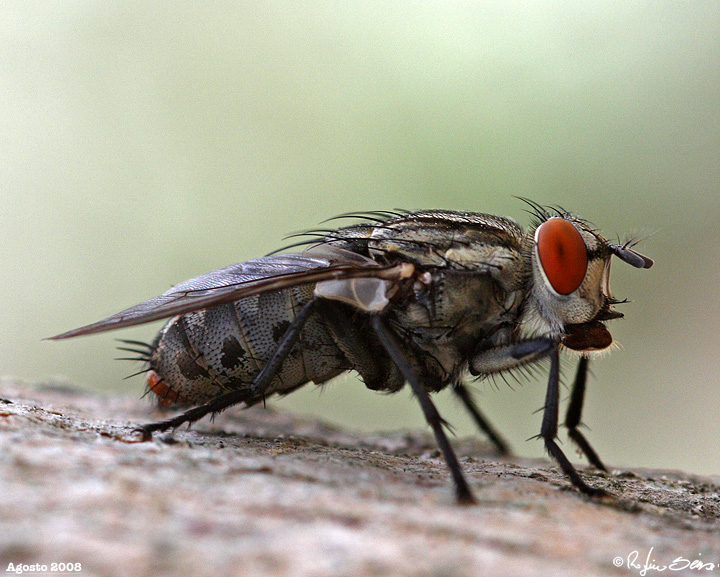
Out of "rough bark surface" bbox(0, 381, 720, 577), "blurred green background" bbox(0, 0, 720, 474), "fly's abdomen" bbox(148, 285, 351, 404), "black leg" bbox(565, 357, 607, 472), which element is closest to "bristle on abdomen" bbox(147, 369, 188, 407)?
"fly's abdomen" bbox(148, 285, 351, 404)

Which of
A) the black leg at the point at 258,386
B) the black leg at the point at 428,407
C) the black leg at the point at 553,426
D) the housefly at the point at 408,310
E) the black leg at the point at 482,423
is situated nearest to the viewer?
the black leg at the point at 428,407

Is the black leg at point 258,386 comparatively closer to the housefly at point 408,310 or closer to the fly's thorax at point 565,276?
the housefly at point 408,310

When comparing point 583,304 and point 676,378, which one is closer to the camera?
point 583,304

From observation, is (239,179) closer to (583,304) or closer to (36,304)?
(36,304)

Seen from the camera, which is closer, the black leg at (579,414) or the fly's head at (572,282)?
the fly's head at (572,282)

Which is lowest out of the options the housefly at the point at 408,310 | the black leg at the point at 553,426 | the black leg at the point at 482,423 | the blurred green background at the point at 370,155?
the black leg at the point at 482,423

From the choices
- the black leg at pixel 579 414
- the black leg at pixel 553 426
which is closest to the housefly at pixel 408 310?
the black leg at pixel 553 426

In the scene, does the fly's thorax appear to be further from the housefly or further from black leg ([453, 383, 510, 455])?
black leg ([453, 383, 510, 455])

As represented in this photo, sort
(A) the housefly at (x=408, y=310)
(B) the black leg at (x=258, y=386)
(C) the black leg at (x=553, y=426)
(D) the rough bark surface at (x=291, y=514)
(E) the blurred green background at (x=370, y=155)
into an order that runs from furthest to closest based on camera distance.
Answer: (E) the blurred green background at (x=370, y=155) < (A) the housefly at (x=408, y=310) < (B) the black leg at (x=258, y=386) < (C) the black leg at (x=553, y=426) < (D) the rough bark surface at (x=291, y=514)

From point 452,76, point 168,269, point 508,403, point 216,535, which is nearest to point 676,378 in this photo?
point 508,403
